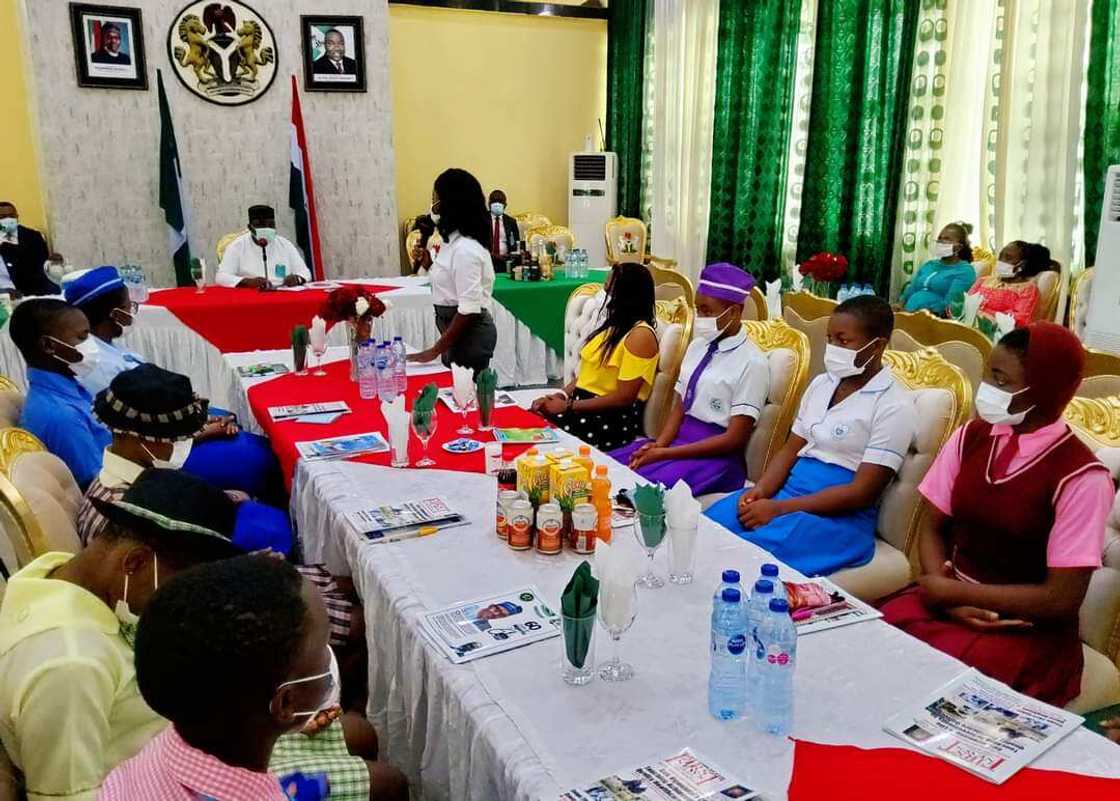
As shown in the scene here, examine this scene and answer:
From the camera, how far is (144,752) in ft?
3.61

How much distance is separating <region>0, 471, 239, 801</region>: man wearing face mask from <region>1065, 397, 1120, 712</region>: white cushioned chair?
1808 mm

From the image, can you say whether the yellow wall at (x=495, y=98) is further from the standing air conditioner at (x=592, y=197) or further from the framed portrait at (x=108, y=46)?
the framed portrait at (x=108, y=46)

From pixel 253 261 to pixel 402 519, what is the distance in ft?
13.9

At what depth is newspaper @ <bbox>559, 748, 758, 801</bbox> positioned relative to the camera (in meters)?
1.19

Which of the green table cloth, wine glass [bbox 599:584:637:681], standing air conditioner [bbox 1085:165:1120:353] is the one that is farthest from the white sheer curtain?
wine glass [bbox 599:584:637:681]

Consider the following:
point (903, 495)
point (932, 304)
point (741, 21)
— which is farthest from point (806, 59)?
point (903, 495)

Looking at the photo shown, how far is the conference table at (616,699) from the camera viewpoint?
126 centimetres

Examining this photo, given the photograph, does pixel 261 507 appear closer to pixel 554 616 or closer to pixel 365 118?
pixel 554 616

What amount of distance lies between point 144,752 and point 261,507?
66.3 inches

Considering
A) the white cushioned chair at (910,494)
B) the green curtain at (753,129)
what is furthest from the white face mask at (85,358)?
the green curtain at (753,129)

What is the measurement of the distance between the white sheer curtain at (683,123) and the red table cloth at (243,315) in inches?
Answer: 167

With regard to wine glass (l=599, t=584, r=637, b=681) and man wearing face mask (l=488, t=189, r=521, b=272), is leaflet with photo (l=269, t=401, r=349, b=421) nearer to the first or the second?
wine glass (l=599, t=584, r=637, b=681)

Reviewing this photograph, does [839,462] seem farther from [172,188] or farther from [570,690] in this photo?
[172,188]

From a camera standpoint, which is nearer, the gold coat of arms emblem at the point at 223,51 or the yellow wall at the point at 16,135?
the gold coat of arms emblem at the point at 223,51
